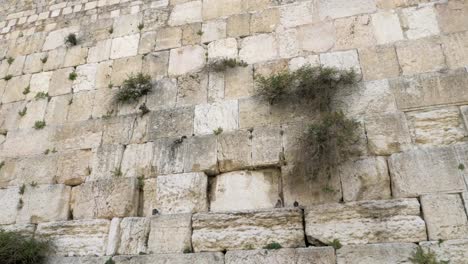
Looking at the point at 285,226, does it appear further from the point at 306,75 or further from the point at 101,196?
the point at 101,196

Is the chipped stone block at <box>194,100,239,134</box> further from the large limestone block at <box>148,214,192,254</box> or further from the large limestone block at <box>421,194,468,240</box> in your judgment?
the large limestone block at <box>421,194,468,240</box>

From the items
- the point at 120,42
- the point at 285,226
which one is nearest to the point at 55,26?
the point at 120,42

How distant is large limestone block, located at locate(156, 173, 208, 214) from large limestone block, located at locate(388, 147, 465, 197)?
2.34 metres

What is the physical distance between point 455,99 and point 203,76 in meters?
3.46

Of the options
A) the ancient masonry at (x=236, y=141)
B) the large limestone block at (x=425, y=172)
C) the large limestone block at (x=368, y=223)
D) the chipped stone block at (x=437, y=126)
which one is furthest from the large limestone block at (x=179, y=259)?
the chipped stone block at (x=437, y=126)

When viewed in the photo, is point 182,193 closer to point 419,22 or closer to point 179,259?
point 179,259

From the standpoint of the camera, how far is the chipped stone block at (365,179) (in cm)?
452

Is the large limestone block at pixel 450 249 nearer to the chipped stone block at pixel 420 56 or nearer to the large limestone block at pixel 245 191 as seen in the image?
the large limestone block at pixel 245 191

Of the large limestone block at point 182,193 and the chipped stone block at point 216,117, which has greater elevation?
the chipped stone block at point 216,117

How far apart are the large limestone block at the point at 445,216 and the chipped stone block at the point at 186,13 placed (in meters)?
4.51

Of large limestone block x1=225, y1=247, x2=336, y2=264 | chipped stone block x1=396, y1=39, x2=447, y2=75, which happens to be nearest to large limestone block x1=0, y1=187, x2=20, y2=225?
large limestone block x1=225, y1=247, x2=336, y2=264

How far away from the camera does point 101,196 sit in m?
5.38

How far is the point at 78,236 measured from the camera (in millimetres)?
5184

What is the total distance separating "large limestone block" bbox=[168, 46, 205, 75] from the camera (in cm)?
616
